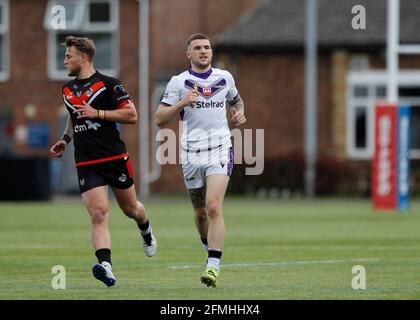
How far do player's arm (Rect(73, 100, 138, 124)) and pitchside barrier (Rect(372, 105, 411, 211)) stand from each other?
1729 cm

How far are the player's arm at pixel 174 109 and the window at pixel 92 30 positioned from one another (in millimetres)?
30048

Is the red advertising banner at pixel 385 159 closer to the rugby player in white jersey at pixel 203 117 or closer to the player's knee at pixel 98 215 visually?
the rugby player in white jersey at pixel 203 117

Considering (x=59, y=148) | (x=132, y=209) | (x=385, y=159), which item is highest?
(x=59, y=148)

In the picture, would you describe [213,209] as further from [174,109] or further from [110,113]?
[110,113]

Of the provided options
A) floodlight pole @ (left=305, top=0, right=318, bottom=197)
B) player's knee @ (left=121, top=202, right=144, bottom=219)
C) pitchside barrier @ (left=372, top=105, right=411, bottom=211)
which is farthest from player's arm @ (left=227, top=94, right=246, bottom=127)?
floodlight pole @ (left=305, top=0, right=318, bottom=197)

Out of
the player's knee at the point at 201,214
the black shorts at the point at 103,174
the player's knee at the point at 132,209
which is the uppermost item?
the black shorts at the point at 103,174

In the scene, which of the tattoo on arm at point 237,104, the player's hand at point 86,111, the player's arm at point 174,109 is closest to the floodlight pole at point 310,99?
the tattoo on arm at point 237,104

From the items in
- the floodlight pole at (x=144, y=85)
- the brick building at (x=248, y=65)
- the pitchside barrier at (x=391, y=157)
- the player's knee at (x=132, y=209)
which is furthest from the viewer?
the floodlight pole at (x=144, y=85)

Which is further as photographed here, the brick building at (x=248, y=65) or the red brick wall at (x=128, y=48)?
the red brick wall at (x=128, y=48)


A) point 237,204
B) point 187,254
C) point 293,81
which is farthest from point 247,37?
point 187,254

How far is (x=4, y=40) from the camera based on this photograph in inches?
1772

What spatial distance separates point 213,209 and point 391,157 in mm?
17611

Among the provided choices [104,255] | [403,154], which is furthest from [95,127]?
[403,154]

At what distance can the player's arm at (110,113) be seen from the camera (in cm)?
1286
